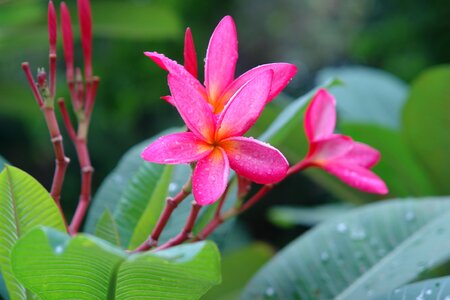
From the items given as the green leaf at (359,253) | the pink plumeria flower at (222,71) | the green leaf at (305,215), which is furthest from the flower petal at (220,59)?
the green leaf at (305,215)

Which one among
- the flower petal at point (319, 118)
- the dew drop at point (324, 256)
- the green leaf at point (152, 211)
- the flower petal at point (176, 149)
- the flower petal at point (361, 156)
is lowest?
the dew drop at point (324, 256)

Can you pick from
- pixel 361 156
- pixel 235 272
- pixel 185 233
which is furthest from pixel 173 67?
pixel 235 272

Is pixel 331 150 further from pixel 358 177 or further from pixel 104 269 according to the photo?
pixel 104 269

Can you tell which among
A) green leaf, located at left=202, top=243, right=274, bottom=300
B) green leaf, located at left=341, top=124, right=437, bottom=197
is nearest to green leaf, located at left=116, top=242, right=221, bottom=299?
green leaf, located at left=202, top=243, right=274, bottom=300

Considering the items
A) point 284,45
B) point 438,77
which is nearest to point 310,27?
point 284,45

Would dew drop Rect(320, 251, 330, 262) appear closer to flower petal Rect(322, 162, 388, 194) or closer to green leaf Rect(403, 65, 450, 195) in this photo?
flower petal Rect(322, 162, 388, 194)

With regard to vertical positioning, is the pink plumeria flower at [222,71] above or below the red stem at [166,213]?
above

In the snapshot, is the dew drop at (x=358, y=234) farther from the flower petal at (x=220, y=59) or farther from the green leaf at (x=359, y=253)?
the flower petal at (x=220, y=59)

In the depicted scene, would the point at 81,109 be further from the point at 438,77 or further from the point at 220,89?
the point at 438,77
